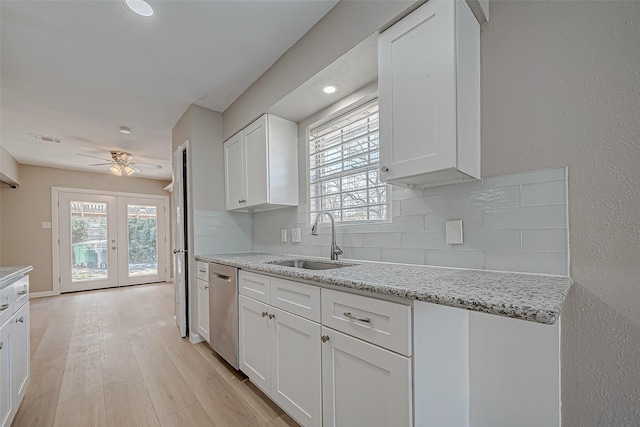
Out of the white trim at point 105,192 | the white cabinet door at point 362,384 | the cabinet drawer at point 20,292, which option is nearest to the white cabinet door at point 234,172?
the cabinet drawer at point 20,292

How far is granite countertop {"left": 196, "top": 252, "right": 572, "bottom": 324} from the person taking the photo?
2.50 feet

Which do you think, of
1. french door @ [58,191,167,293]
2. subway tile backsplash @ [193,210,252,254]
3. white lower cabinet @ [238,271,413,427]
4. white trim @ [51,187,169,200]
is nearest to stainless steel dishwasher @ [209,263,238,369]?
white lower cabinet @ [238,271,413,427]

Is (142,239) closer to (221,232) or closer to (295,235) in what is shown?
(221,232)

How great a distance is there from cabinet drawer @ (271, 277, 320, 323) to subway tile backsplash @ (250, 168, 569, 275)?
60 cm

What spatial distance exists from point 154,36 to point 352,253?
2.00 metres

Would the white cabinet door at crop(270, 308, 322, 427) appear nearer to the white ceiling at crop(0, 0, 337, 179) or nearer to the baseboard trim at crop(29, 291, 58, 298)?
the white ceiling at crop(0, 0, 337, 179)

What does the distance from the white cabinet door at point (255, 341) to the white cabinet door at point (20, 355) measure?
4.01 ft

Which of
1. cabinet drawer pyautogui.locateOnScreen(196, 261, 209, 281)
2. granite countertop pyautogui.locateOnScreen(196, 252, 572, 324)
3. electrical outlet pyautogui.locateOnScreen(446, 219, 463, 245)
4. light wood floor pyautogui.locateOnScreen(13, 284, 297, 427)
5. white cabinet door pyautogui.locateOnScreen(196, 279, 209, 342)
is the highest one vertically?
electrical outlet pyautogui.locateOnScreen(446, 219, 463, 245)

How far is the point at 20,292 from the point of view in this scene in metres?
1.72

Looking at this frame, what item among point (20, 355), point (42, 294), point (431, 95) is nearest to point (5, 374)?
point (20, 355)

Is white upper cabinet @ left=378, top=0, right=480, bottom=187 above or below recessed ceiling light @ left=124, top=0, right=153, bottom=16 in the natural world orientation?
below

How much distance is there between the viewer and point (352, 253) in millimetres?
1995

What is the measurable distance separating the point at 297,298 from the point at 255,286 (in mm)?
480

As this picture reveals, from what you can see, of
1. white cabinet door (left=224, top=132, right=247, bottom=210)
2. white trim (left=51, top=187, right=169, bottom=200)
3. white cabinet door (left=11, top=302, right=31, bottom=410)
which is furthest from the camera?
white trim (left=51, top=187, right=169, bottom=200)
